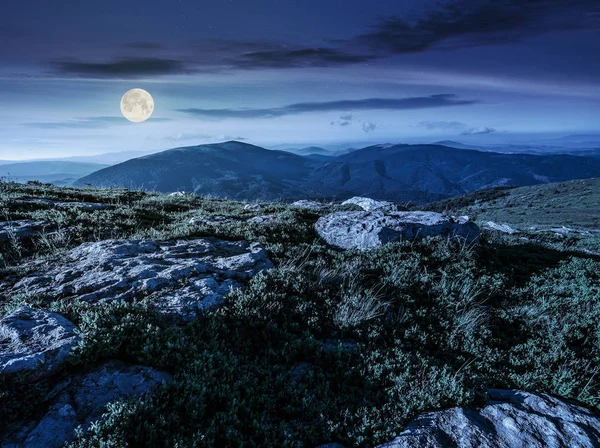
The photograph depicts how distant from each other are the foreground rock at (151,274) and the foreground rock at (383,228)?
4195 mm

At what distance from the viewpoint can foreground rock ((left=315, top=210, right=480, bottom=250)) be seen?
39.3ft

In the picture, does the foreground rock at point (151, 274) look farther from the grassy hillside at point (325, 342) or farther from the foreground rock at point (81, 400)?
the foreground rock at point (81, 400)

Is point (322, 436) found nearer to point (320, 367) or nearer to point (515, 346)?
point (320, 367)

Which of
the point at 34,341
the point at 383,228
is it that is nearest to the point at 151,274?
the point at 34,341

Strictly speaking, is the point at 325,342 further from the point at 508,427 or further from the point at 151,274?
the point at 151,274

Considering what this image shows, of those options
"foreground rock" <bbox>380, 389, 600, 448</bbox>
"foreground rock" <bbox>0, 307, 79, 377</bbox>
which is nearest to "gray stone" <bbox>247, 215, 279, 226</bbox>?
"foreground rock" <bbox>0, 307, 79, 377</bbox>

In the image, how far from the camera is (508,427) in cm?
479

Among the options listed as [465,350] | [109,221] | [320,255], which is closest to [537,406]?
[465,350]

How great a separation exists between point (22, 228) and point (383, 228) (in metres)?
12.1

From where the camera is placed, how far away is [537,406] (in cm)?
530

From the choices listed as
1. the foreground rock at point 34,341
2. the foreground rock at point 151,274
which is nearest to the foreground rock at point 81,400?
the foreground rock at point 34,341

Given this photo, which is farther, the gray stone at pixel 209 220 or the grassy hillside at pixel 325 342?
the gray stone at pixel 209 220

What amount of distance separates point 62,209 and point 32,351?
10.7m

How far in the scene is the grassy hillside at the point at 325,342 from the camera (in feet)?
14.4
